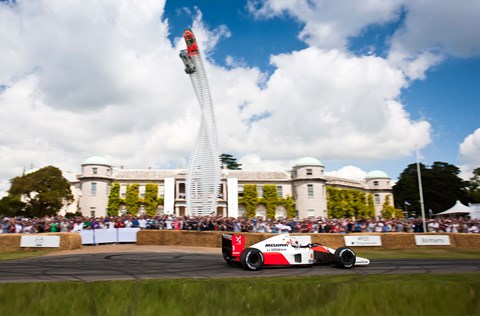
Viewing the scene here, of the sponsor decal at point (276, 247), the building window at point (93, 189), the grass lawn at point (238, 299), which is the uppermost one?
the building window at point (93, 189)

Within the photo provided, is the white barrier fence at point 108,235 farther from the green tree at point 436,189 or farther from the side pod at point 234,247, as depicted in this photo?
the green tree at point 436,189

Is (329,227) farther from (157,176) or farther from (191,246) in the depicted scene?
(157,176)

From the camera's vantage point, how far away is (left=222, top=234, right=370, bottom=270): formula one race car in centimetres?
1380

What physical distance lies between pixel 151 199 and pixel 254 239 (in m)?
45.5

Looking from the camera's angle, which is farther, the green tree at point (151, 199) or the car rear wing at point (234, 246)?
the green tree at point (151, 199)

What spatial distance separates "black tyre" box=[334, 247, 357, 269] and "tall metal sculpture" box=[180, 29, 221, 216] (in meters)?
26.3

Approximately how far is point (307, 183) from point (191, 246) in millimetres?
44975

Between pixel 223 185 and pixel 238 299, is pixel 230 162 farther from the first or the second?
pixel 238 299

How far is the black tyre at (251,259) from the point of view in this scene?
1355 centimetres

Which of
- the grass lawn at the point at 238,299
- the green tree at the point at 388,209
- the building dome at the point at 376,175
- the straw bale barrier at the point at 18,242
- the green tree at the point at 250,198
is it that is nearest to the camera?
the grass lawn at the point at 238,299

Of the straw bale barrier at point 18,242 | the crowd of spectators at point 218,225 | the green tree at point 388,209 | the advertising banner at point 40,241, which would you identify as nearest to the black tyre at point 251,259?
the crowd of spectators at point 218,225

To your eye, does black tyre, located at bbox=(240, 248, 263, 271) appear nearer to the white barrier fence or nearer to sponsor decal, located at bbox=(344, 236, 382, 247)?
sponsor decal, located at bbox=(344, 236, 382, 247)

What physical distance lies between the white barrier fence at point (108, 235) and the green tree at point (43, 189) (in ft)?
115

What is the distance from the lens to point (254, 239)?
23266 millimetres
